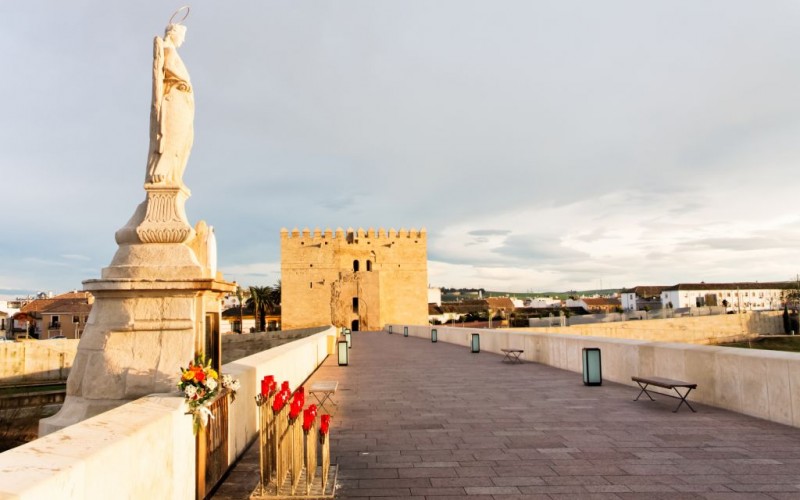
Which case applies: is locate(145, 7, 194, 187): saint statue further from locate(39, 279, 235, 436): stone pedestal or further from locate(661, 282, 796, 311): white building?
locate(661, 282, 796, 311): white building

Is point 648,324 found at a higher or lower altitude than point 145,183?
lower

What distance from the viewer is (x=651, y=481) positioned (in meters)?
4.21

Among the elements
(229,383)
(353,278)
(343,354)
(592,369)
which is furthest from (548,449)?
(353,278)

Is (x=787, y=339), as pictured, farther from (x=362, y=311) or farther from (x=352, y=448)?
(x=352, y=448)

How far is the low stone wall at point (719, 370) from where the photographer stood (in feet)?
19.8

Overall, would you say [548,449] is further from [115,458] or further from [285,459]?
[115,458]

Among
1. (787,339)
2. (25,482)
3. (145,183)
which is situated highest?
(145,183)

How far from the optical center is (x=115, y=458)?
2.38 metres

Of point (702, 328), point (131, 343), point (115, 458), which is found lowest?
point (702, 328)

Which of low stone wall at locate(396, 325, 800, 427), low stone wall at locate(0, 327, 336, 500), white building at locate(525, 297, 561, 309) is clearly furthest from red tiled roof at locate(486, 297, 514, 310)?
low stone wall at locate(0, 327, 336, 500)

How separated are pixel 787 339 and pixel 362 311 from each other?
1551 inches

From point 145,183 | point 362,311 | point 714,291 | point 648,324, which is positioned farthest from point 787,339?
point 145,183

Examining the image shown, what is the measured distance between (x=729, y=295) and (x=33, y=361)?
4140 inches

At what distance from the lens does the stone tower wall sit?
49.9m
